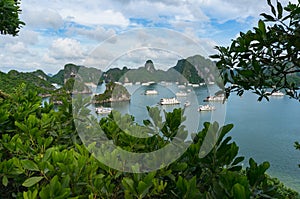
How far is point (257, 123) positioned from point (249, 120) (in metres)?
0.75

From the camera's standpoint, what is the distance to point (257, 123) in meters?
24.8

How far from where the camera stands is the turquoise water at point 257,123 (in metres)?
1.85

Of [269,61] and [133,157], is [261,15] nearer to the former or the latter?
[269,61]

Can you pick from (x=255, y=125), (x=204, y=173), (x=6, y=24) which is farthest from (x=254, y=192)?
(x=255, y=125)

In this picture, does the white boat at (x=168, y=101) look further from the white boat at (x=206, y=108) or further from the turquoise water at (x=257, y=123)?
the white boat at (x=206, y=108)

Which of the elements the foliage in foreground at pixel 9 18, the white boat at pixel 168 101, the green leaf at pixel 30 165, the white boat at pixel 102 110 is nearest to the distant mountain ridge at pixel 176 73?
the white boat at pixel 168 101

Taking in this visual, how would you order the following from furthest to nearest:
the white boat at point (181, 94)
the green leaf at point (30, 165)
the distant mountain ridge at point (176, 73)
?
1. the white boat at point (181, 94)
2. the distant mountain ridge at point (176, 73)
3. the green leaf at point (30, 165)

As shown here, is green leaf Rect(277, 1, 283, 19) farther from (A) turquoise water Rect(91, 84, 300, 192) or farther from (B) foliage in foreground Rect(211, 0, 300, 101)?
(A) turquoise water Rect(91, 84, 300, 192)

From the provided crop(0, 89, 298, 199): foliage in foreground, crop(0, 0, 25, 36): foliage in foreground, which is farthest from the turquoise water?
crop(0, 0, 25, 36): foliage in foreground

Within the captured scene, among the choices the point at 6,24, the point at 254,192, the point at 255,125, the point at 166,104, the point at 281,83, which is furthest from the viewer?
the point at 255,125

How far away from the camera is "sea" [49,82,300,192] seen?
5.86 ft

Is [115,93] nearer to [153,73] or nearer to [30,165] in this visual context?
[153,73]

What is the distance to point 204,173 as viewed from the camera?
1360mm

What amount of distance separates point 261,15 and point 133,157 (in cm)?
97
